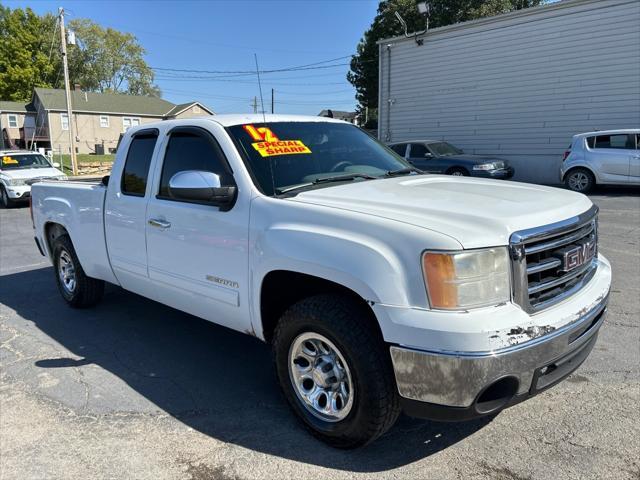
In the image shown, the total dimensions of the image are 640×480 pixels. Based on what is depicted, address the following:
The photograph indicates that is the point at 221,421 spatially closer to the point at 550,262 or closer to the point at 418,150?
the point at 550,262

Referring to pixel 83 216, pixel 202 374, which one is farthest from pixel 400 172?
pixel 83 216

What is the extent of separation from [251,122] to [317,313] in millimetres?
1635

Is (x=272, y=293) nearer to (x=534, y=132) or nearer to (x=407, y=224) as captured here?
(x=407, y=224)

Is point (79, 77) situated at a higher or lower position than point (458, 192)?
higher

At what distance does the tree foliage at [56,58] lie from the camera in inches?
2047

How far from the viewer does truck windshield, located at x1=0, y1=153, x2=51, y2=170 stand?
15703 millimetres

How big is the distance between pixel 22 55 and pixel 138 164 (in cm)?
5767

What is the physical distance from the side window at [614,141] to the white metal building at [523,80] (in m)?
3.35

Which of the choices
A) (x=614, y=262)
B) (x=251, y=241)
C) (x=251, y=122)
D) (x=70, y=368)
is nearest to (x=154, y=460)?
(x=251, y=241)

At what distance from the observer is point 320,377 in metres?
2.88

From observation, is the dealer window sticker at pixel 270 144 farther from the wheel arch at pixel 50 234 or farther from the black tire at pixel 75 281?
the wheel arch at pixel 50 234

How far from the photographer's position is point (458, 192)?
3178 millimetres

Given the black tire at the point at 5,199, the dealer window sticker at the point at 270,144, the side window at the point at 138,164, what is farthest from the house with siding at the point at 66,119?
the dealer window sticker at the point at 270,144

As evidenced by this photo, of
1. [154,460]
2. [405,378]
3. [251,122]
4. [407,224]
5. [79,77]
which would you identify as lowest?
[154,460]
